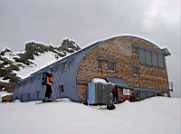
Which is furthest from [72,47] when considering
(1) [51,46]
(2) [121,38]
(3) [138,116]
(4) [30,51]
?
(3) [138,116]

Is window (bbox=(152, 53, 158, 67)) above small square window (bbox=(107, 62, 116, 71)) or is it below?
above

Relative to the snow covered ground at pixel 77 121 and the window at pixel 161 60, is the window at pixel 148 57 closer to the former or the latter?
the window at pixel 161 60

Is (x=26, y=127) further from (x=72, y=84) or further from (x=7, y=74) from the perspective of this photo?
(x=7, y=74)

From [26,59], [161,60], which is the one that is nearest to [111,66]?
[161,60]

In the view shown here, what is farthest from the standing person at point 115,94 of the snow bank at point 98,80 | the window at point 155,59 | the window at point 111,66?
the window at point 155,59

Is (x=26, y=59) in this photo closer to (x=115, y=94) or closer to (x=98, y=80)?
(x=98, y=80)

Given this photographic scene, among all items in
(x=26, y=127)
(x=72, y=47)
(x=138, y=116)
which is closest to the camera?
(x=26, y=127)

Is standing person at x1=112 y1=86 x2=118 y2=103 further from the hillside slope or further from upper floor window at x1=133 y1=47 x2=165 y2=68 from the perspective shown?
the hillside slope

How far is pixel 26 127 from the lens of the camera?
932 cm

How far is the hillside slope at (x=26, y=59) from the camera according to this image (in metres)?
66.2

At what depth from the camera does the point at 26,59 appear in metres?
85.2

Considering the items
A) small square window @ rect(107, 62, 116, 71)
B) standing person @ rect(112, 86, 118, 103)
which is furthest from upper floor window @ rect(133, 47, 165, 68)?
standing person @ rect(112, 86, 118, 103)

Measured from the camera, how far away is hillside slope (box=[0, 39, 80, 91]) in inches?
2608

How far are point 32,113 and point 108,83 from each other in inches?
512
